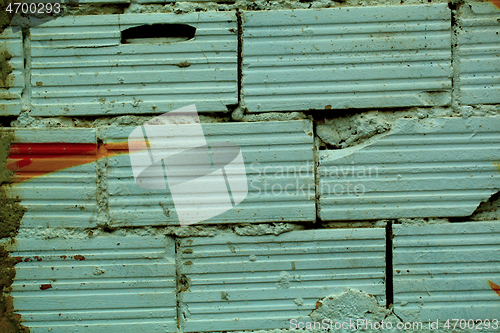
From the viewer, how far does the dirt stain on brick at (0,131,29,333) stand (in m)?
1.40

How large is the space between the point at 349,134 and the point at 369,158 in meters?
0.15

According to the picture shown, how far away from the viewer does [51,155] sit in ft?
4.59

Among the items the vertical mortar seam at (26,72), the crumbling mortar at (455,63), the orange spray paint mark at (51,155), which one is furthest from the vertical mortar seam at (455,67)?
the vertical mortar seam at (26,72)

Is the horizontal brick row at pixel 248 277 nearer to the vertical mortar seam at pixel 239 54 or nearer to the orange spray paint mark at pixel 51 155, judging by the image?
the orange spray paint mark at pixel 51 155

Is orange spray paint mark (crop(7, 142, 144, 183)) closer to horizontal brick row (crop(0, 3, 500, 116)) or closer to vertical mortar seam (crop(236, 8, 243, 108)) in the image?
horizontal brick row (crop(0, 3, 500, 116))

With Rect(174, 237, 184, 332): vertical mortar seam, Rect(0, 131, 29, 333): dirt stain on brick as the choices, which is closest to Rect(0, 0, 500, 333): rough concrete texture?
Rect(0, 131, 29, 333): dirt stain on brick

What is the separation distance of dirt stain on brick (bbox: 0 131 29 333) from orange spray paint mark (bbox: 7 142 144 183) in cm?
4

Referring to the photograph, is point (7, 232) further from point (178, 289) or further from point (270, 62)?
point (270, 62)

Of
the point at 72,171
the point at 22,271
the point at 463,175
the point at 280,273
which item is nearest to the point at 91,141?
the point at 72,171

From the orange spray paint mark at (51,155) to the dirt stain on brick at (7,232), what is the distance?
0.04 meters

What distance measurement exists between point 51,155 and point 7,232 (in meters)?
0.44

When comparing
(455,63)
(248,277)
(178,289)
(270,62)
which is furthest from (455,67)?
(178,289)

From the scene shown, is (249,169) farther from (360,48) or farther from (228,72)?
(360,48)

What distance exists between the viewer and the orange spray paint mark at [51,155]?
4.58 feet
